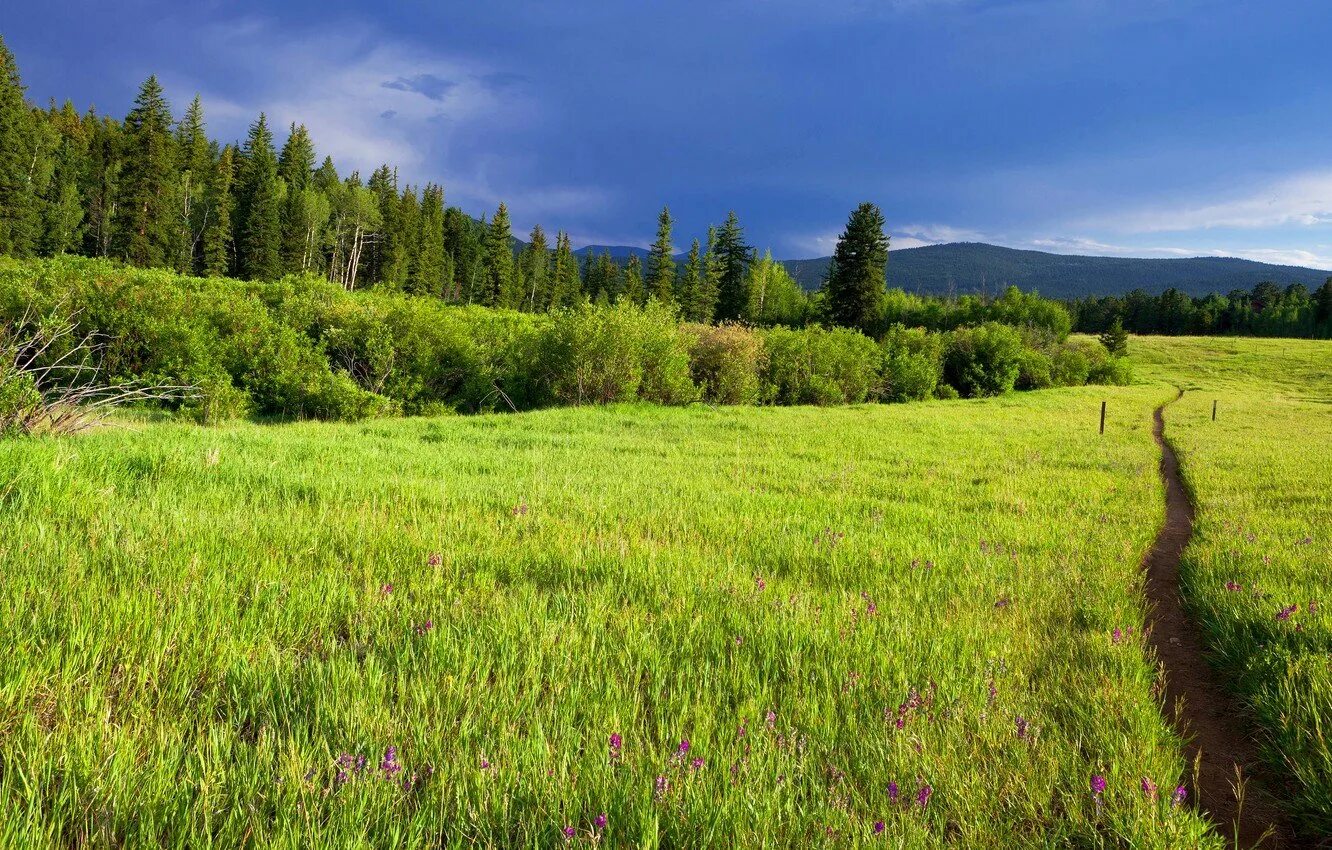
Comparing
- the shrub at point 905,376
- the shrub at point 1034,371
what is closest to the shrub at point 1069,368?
the shrub at point 1034,371

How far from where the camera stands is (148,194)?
59.9m

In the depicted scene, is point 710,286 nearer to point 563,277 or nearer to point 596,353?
point 563,277

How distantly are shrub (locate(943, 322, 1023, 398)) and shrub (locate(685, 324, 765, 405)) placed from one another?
20914 mm

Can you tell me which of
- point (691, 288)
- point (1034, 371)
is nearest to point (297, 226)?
point (691, 288)

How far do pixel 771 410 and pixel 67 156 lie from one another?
84700mm

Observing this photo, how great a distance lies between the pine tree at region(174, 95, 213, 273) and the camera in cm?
6384

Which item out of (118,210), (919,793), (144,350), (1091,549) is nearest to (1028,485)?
(1091,549)

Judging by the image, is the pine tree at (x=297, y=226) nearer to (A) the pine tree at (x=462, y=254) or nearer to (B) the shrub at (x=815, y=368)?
(A) the pine tree at (x=462, y=254)

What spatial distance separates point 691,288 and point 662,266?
5637mm

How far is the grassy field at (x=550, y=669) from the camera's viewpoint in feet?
6.19

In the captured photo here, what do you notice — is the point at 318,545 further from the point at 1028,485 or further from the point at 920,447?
the point at 920,447

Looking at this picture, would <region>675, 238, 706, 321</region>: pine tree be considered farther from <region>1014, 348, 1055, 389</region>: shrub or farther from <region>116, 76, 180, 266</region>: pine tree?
<region>116, 76, 180, 266</region>: pine tree

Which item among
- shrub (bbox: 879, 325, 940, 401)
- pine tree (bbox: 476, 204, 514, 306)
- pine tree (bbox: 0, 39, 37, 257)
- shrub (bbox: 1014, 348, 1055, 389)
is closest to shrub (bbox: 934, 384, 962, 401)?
shrub (bbox: 879, 325, 940, 401)

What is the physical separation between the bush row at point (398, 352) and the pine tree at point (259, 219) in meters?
51.5
